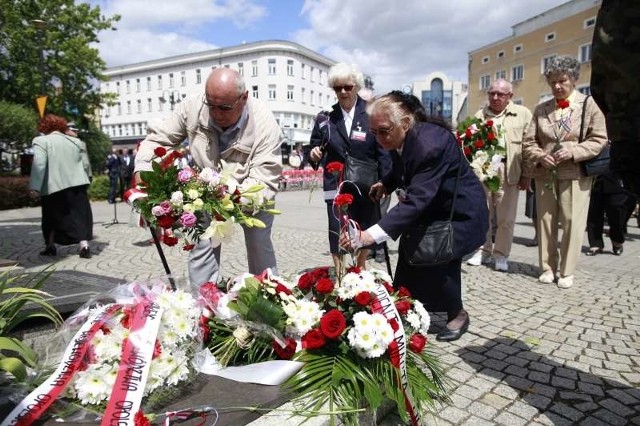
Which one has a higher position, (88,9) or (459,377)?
(88,9)

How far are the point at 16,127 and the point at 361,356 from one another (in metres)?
20.4

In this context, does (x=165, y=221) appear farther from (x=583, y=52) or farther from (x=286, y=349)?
(x=583, y=52)

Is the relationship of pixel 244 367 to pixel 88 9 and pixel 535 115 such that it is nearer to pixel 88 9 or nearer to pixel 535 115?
pixel 535 115

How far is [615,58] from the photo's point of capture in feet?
5.43

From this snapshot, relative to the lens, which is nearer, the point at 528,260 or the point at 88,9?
the point at 528,260

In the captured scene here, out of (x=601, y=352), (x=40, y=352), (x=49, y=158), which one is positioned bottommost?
(x=601, y=352)

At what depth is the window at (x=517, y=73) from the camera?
1781 inches

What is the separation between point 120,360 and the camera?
1913mm

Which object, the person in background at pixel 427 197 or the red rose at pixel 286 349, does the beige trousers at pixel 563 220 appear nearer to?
the person in background at pixel 427 197

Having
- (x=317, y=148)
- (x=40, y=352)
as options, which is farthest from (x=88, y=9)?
(x=40, y=352)

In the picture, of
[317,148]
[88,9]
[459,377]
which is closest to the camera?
[459,377]

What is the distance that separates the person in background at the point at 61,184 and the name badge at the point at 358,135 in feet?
13.8

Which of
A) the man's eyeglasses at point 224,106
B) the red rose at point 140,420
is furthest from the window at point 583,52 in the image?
the red rose at point 140,420

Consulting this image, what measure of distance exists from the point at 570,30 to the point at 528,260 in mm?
41097
